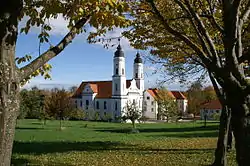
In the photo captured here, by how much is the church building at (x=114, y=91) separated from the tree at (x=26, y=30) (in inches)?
4485

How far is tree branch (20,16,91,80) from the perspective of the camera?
4.93 meters

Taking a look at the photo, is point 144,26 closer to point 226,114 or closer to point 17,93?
point 226,114

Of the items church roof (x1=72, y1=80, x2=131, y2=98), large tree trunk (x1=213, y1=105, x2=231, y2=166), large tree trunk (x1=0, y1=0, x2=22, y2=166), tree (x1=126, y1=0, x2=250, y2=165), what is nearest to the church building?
church roof (x1=72, y1=80, x2=131, y2=98)

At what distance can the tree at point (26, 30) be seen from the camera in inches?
176

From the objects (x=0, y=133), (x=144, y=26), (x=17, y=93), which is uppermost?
(x=144, y=26)

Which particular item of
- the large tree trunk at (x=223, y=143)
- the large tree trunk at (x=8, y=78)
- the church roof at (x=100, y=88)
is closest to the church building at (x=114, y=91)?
the church roof at (x=100, y=88)

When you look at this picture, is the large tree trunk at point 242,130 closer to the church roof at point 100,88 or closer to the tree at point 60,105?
the tree at point 60,105

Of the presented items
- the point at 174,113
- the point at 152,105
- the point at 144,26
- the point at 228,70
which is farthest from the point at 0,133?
the point at 152,105

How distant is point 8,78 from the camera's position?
178 inches

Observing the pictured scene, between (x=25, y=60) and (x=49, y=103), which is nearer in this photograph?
(x=25, y=60)

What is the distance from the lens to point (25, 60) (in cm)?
642

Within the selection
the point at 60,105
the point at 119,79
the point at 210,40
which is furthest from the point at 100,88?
the point at 210,40

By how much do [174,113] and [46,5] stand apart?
85183 millimetres

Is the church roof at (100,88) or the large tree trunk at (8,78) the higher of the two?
the church roof at (100,88)
